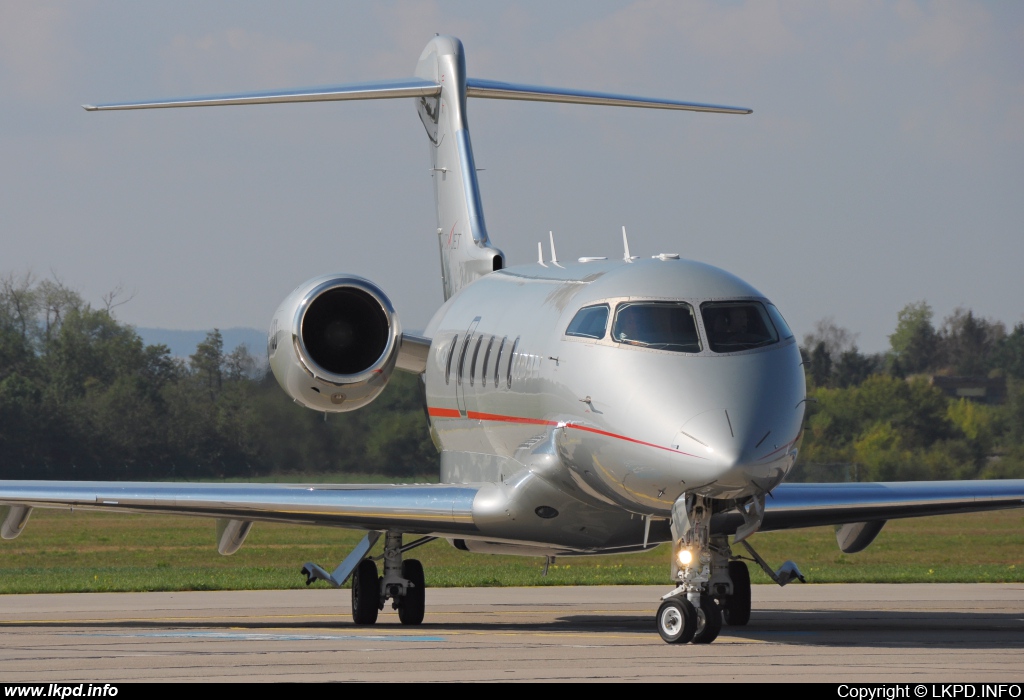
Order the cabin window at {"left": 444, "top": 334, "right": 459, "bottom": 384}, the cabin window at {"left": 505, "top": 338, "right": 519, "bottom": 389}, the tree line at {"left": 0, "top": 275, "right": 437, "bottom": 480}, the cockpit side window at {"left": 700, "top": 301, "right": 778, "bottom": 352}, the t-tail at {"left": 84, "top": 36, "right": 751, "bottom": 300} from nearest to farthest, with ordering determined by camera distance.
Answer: the cockpit side window at {"left": 700, "top": 301, "right": 778, "bottom": 352} → the cabin window at {"left": 505, "top": 338, "right": 519, "bottom": 389} → the cabin window at {"left": 444, "top": 334, "right": 459, "bottom": 384} → the t-tail at {"left": 84, "top": 36, "right": 751, "bottom": 300} → the tree line at {"left": 0, "top": 275, "right": 437, "bottom": 480}

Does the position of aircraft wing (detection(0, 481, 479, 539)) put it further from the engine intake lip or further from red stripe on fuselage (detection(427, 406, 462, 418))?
the engine intake lip

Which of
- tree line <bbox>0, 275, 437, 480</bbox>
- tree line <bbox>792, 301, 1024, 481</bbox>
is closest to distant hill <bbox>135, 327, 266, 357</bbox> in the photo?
tree line <bbox>0, 275, 437, 480</bbox>

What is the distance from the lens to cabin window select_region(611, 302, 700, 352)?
1225 cm

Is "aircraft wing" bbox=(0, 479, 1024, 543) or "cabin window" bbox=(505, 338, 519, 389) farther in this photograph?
"aircraft wing" bbox=(0, 479, 1024, 543)

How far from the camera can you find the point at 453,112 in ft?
68.4

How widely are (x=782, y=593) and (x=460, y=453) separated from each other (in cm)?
762

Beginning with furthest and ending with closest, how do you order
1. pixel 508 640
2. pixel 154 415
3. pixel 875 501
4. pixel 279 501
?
pixel 154 415 → pixel 875 501 → pixel 279 501 → pixel 508 640

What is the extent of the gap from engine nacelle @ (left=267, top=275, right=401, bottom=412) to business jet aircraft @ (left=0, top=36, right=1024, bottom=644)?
23 millimetres

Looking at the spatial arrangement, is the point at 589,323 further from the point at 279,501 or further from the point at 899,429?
the point at 899,429

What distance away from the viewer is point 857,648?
12.5 m

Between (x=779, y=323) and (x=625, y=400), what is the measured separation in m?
1.57

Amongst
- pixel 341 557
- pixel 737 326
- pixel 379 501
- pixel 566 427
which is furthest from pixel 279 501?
pixel 341 557

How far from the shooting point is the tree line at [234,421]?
31.8 m

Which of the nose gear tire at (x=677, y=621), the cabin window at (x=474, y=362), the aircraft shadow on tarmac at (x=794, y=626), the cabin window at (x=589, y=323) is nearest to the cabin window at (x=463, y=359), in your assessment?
the cabin window at (x=474, y=362)
